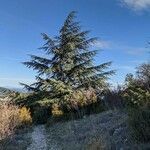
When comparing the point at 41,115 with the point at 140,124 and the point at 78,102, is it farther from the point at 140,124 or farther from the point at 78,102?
the point at 140,124

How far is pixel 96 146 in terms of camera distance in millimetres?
9680

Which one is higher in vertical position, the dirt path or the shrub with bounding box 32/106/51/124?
the shrub with bounding box 32/106/51/124

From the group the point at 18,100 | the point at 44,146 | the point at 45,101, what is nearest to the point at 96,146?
the point at 44,146

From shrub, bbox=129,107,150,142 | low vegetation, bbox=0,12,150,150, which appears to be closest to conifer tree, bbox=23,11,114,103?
low vegetation, bbox=0,12,150,150

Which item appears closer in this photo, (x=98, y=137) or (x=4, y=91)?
(x=98, y=137)

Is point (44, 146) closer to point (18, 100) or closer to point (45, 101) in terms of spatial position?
point (45, 101)

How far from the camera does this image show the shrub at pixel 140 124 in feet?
35.0

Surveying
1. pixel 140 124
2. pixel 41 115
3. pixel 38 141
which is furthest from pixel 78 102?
pixel 140 124

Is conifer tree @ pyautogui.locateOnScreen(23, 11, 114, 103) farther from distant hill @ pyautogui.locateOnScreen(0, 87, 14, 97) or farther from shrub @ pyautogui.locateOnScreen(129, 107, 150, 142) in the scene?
shrub @ pyautogui.locateOnScreen(129, 107, 150, 142)

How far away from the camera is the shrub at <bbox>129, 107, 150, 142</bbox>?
10.7 meters

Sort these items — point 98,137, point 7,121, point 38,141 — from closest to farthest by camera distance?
point 98,137, point 7,121, point 38,141

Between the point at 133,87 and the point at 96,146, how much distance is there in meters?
8.33

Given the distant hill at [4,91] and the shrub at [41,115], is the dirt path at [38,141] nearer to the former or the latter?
the shrub at [41,115]

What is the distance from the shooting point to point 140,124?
10805 mm
